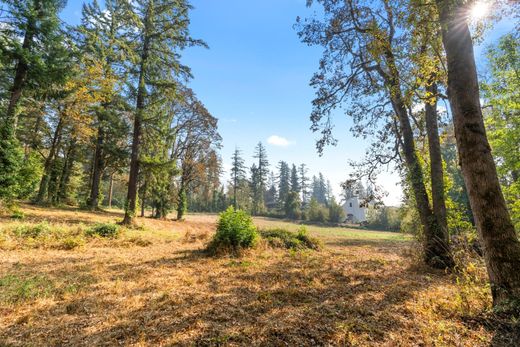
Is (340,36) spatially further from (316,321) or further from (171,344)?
(171,344)

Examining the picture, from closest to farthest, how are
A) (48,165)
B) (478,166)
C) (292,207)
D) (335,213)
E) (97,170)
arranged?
(478,166), (48,165), (97,170), (335,213), (292,207)

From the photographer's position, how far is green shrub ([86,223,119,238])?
977cm

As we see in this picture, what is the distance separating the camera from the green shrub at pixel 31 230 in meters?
8.22

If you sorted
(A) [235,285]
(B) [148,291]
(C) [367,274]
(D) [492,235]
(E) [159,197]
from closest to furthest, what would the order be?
(D) [492,235] → (B) [148,291] → (A) [235,285] → (C) [367,274] → (E) [159,197]

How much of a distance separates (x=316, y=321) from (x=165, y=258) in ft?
19.3

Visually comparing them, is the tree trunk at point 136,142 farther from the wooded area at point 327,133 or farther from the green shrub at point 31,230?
the green shrub at point 31,230

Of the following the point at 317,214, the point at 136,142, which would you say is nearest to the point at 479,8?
the point at 136,142

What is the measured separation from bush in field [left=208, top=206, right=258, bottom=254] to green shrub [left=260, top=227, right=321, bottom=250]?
180 centimetres

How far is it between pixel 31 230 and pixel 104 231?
2.28 m

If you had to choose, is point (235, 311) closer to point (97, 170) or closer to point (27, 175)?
point (27, 175)

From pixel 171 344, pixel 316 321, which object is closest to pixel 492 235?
pixel 316 321

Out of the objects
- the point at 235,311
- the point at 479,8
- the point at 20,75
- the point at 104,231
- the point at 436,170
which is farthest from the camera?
the point at 20,75

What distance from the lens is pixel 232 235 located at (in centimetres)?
863

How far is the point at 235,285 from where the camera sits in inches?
200
